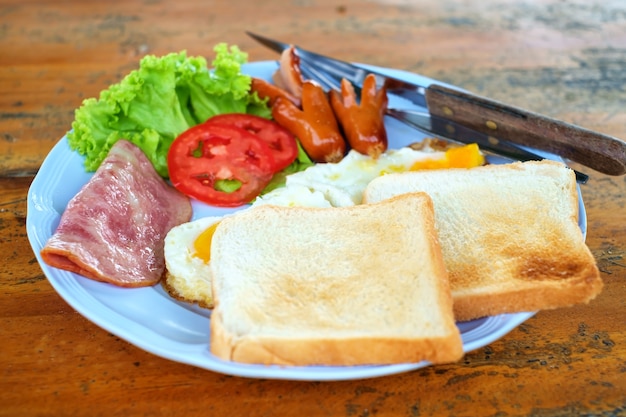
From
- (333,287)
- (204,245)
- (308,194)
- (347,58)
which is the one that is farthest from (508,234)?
(347,58)

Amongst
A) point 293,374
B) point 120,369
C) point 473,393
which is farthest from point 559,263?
point 120,369

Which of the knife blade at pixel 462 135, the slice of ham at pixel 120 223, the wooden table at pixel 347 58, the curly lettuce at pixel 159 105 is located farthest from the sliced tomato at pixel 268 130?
the wooden table at pixel 347 58

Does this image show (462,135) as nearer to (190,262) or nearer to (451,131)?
(451,131)

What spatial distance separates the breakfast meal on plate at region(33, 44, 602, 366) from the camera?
235 centimetres

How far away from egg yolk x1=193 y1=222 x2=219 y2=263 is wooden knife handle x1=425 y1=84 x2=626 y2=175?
157cm

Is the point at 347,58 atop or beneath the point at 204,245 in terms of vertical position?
atop

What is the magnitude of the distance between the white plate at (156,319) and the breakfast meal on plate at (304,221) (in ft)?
0.14

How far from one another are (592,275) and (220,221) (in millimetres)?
1655

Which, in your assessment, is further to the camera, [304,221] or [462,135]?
[462,135]

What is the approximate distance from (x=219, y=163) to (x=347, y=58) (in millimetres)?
2007

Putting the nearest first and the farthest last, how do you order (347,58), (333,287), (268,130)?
(333,287) → (268,130) → (347,58)

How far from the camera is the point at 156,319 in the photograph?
8.53ft

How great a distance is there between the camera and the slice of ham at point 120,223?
273cm

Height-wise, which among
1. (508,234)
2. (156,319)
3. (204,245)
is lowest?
(156,319)
